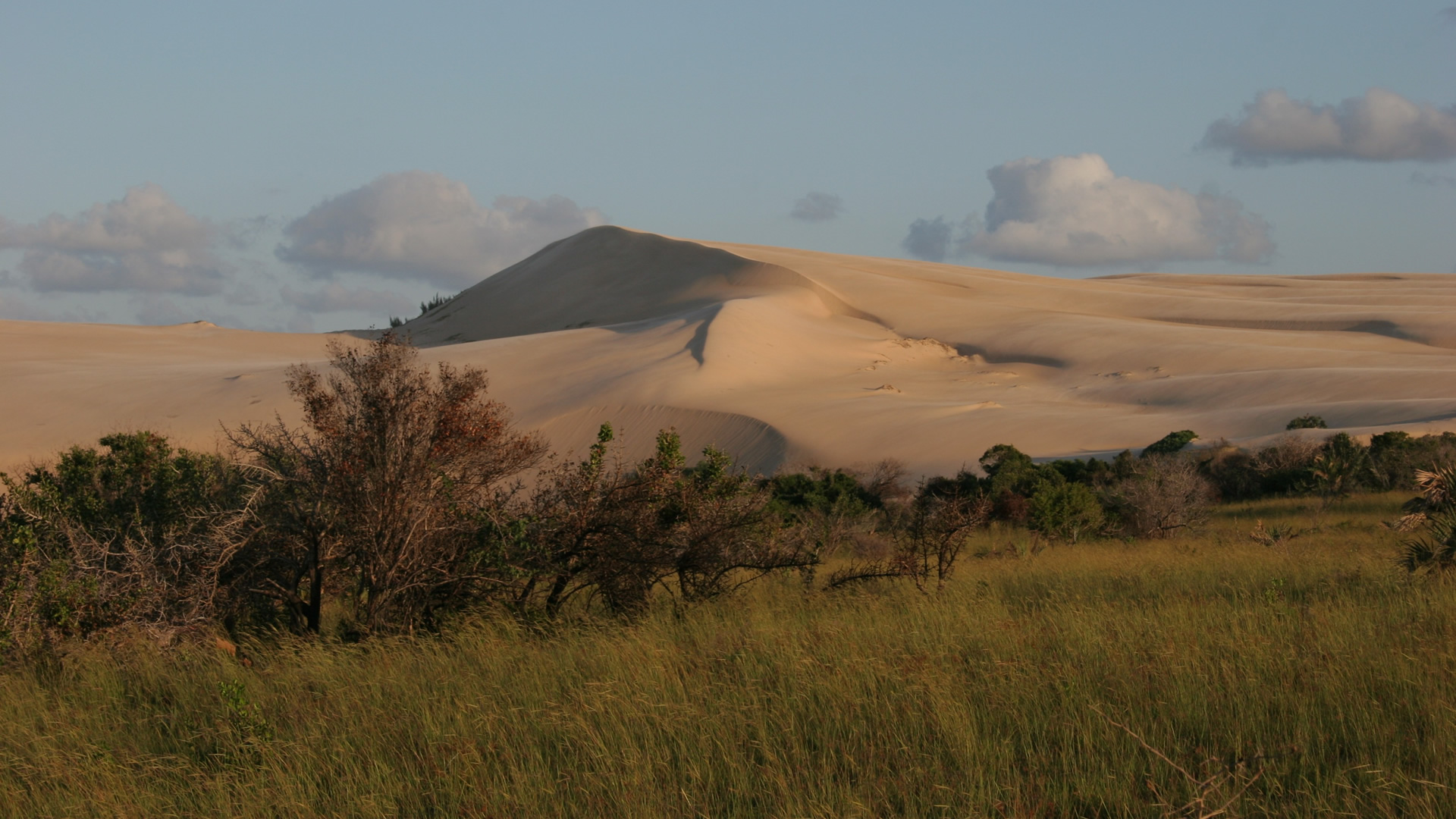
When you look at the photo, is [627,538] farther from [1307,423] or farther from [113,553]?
[1307,423]

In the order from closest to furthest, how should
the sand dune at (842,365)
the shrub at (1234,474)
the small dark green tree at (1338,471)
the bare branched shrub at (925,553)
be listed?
1. the bare branched shrub at (925,553)
2. the small dark green tree at (1338,471)
3. the shrub at (1234,474)
4. the sand dune at (842,365)

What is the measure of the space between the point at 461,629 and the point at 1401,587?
671cm

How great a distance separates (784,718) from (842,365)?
4005 cm

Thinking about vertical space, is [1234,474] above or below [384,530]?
below

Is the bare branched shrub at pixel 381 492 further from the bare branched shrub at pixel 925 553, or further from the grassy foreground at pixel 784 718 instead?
the bare branched shrub at pixel 925 553

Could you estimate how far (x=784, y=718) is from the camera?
5.12 metres

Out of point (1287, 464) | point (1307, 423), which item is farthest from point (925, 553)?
point (1307, 423)

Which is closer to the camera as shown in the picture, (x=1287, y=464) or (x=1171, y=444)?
(x=1287, y=464)

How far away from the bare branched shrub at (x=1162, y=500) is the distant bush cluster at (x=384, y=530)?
7811mm

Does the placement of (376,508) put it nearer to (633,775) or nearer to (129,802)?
(129,802)

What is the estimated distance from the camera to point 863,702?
5.26 metres

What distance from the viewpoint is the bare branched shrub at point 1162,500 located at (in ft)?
55.1

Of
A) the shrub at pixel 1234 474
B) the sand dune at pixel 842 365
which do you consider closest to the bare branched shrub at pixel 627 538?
the shrub at pixel 1234 474

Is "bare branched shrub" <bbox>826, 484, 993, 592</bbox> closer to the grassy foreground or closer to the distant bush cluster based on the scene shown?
the distant bush cluster
